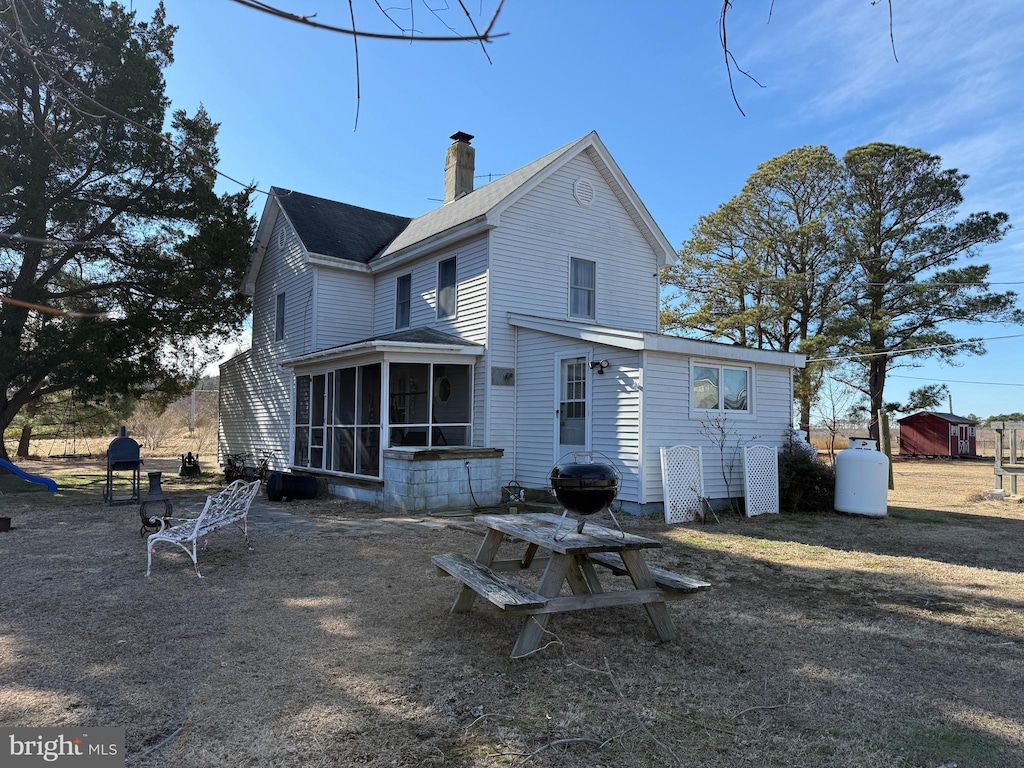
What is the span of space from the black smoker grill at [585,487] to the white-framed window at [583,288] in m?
9.44

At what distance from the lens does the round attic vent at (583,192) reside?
13.7 m

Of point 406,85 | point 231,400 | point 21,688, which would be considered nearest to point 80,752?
point 21,688

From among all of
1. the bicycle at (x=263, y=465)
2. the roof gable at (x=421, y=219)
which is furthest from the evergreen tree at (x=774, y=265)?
the bicycle at (x=263, y=465)

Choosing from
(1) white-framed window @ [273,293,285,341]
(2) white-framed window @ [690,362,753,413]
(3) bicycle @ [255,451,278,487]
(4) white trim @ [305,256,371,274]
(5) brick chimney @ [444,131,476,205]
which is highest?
(5) brick chimney @ [444,131,476,205]

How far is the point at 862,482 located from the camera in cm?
1086

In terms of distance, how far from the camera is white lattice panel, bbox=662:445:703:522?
9.91m

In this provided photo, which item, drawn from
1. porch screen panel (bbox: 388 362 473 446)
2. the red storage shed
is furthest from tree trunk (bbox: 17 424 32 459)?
the red storage shed

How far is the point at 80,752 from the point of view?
280 centimetres

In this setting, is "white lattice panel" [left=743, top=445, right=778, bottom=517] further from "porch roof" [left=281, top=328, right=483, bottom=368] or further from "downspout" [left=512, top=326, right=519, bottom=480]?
"porch roof" [left=281, top=328, right=483, bottom=368]

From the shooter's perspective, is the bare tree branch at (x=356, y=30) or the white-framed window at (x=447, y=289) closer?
the bare tree branch at (x=356, y=30)

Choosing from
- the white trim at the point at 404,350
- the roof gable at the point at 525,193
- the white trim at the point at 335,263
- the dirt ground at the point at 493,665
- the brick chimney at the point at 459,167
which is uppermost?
the brick chimney at the point at 459,167

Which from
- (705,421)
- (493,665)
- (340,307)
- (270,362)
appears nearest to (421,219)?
(340,307)

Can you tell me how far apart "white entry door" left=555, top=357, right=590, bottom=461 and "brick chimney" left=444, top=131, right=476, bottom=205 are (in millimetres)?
7531

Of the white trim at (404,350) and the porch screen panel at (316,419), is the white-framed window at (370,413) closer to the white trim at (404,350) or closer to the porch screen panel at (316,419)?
the porch screen panel at (316,419)
